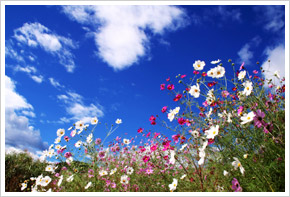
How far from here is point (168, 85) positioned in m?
3.12

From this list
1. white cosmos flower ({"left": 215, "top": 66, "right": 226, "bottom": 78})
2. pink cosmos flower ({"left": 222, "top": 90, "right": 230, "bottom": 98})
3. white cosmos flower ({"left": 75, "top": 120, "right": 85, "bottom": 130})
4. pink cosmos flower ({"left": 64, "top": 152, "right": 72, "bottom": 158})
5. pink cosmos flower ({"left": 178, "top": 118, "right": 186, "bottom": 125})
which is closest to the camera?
white cosmos flower ({"left": 215, "top": 66, "right": 226, "bottom": 78})

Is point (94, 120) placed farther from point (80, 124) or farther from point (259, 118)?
point (259, 118)

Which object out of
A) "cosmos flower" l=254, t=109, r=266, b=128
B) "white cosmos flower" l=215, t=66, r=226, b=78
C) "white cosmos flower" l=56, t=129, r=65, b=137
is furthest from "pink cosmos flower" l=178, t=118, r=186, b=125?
"white cosmos flower" l=56, t=129, r=65, b=137

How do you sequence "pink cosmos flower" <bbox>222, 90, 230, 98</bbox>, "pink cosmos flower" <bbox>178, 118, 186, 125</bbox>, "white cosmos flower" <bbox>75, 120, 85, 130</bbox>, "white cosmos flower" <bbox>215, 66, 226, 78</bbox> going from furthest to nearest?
"white cosmos flower" <bbox>75, 120, 85, 130</bbox>
"pink cosmos flower" <bbox>178, 118, 186, 125</bbox>
"pink cosmos flower" <bbox>222, 90, 230, 98</bbox>
"white cosmos flower" <bbox>215, 66, 226, 78</bbox>

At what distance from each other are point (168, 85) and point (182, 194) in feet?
5.12

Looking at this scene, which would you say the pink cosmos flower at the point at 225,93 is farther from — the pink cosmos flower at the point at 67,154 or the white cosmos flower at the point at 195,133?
the pink cosmos flower at the point at 67,154

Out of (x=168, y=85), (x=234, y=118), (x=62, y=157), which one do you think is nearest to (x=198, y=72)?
(x=168, y=85)

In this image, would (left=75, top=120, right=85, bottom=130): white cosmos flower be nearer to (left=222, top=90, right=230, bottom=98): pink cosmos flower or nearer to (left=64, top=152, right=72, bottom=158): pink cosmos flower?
(left=64, top=152, right=72, bottom=158): pink cosmos flower

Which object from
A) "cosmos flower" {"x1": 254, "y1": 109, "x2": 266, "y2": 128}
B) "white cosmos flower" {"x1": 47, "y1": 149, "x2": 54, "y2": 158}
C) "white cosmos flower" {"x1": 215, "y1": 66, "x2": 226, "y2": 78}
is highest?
"white cosmos flower" {"x1": 215, "y1": 66, "x2": 226, "y2": 78}

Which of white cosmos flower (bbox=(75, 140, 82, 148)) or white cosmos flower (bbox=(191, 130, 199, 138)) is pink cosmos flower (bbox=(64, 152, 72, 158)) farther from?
white cosmos flower (bbox=(191, 130, 199, 138))

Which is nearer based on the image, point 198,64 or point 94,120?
point 198,64

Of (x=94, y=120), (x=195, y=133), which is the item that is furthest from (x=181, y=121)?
(x=94, y=120)

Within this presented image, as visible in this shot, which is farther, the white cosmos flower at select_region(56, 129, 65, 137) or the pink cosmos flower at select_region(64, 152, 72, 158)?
the white cosmos flower at select_region(56, 129, 65, 137)

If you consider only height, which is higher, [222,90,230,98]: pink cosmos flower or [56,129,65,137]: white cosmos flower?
[56,129,65,137]: white cosmos flower
